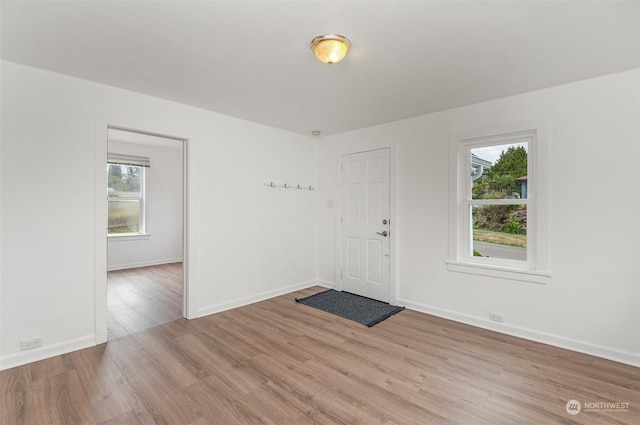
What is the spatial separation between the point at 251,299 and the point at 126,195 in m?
4.21

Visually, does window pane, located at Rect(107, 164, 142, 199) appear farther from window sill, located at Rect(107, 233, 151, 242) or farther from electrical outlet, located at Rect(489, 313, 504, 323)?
electrical outlet, located at Rect(489, 313, 504, 323)

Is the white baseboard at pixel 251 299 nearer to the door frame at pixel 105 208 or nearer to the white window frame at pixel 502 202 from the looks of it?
the door frame at pixel 105 208

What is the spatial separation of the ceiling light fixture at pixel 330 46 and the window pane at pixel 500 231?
7.92 ft

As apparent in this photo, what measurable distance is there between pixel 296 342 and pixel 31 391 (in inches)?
78.9

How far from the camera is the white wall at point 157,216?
6.27 meters

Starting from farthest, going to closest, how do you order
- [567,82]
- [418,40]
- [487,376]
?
[567,82], [487,376], [418,40]

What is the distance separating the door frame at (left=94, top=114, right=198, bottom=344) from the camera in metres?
2.87

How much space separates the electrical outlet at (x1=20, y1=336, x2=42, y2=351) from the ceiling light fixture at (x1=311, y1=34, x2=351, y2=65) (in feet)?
10.8

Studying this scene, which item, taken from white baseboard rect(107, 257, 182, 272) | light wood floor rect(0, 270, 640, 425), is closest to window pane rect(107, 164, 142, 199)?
white baseboard rect(107, 257, 182, 272)

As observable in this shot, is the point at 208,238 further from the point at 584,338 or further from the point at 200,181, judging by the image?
the point at 584,338

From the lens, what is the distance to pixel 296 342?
2.94 m

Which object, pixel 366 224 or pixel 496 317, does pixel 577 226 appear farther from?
pixel 366 224

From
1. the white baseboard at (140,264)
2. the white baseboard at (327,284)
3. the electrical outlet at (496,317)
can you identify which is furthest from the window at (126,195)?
the electrical outlet at (496,317)

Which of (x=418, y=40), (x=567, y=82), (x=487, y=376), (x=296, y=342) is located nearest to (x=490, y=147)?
(x=567, y=82)
